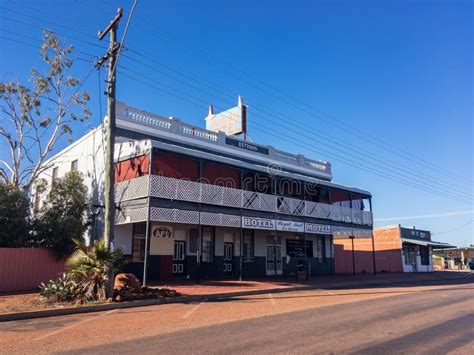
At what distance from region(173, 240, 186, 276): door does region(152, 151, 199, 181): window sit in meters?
3.55

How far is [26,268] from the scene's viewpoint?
1582 cm

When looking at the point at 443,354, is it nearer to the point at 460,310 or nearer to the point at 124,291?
the point at 460,310

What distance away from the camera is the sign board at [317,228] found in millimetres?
24453

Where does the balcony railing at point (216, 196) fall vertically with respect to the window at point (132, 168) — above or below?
below

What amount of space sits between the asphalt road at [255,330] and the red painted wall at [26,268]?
6.20m

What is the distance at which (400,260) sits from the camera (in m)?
39.4

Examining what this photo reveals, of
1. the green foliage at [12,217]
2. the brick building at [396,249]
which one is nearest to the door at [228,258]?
the green foliage at [12,217]

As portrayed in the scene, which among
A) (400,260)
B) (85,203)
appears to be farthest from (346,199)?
(85,203)

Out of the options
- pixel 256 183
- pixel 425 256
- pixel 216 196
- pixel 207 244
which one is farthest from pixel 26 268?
pixel 425 256

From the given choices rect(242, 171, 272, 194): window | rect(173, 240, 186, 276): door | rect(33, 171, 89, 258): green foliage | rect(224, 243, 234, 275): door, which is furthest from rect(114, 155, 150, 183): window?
rect(242, 171, 272, 194): window

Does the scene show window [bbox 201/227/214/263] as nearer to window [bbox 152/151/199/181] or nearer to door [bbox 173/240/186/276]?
door [bbox 173/240/186/276]

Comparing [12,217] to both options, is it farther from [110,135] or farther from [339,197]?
[339,197]

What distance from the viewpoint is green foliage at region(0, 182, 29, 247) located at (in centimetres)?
1636

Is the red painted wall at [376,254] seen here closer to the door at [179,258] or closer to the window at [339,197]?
the window at [339,197]
